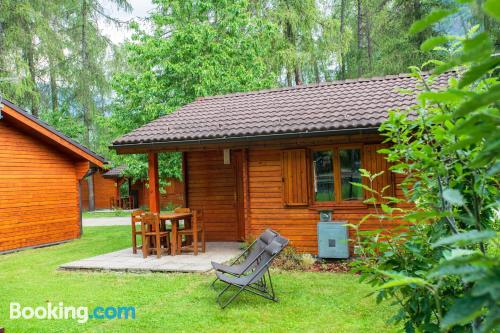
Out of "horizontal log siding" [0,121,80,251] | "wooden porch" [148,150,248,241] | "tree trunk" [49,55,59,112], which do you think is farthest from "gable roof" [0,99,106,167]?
"tree trunk" [49,55,59,112]

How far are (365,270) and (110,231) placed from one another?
48.8 feet

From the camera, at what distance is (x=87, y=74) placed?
80.9 ft

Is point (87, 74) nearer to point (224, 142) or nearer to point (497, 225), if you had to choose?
point (224, 142)

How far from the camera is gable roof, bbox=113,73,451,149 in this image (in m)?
8.73

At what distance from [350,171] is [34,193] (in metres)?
8.92

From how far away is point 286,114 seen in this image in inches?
387

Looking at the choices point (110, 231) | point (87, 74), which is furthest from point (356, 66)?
point (110, 231)

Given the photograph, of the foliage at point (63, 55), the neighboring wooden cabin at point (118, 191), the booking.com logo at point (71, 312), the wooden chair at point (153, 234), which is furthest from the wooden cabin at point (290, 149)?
the neighboring wooden cabin at point (118, 191)

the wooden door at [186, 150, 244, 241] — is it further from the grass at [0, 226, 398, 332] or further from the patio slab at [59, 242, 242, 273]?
the grass at [0, 226, 398, 332]

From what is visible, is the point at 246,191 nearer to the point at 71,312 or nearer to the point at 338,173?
the point at 338,173

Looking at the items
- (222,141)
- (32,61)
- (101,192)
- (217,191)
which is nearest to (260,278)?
(222,141)

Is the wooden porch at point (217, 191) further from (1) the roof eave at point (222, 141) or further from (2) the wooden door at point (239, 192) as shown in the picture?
(1) the roof eave at point (222, 141)

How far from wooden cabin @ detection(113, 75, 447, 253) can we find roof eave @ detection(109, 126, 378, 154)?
19 mm

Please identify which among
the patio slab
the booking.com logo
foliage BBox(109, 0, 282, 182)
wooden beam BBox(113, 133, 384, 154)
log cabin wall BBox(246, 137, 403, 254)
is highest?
foliage BBox(109, 0, 282, 182)
